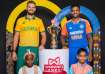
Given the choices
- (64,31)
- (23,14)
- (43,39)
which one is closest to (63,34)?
(64,31)

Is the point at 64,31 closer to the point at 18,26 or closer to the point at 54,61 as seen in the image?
the point at 54,61

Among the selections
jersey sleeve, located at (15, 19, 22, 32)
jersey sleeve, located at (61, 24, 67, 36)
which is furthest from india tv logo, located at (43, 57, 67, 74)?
jersey sleeve, located at (15, 19, 22, 32)

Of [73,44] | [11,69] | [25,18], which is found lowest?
[11,69]

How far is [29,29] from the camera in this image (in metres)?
3.76

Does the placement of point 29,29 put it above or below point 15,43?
above

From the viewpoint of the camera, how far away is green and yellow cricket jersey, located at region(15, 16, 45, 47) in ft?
12.3

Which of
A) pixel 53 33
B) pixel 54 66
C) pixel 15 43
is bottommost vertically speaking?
pixel 54 66

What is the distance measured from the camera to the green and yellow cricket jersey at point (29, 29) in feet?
12.3

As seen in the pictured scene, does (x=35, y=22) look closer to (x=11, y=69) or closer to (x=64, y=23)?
(x=64, y=23)

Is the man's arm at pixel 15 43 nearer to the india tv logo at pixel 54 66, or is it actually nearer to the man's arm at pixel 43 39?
the man's arm at pixel 43 39

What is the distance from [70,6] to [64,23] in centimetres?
19

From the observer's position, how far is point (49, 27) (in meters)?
3.86

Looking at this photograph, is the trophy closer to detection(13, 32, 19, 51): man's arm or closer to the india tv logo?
the india tv logo

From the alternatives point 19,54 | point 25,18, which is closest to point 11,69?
point 19,54
